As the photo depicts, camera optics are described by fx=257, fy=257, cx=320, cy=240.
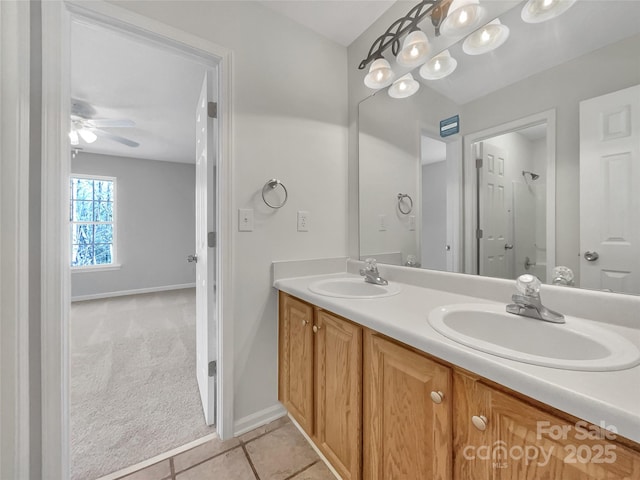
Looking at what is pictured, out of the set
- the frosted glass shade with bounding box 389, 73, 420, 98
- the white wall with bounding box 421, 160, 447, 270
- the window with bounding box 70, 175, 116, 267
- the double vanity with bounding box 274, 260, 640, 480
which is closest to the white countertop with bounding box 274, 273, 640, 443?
the double vanity with bounding box 274, 260, 640, 480

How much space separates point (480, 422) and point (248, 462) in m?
1.18

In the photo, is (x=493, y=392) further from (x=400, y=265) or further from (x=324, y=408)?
(x=400, y=265)

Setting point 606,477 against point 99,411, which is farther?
point 99,411

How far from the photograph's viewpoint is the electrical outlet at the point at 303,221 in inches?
63.8

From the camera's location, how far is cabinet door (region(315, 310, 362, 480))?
0.98 meters

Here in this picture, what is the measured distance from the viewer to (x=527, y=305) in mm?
838

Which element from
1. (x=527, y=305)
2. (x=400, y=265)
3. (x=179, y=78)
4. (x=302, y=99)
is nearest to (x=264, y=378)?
(x=400, y=265)

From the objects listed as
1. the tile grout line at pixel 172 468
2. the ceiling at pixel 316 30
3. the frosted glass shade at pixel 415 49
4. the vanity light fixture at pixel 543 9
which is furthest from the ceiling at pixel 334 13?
the tile grout line at pixel 172 468

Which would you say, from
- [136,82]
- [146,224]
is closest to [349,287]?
[136,82]

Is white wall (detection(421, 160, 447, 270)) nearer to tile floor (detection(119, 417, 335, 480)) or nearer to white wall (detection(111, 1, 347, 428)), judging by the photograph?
white wall (detection(111, 1, 347, 428))

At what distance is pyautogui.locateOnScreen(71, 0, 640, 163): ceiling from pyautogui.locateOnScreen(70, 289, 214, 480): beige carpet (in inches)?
79.2

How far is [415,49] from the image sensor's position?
4.48 ft

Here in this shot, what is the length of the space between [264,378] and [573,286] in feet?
4.99

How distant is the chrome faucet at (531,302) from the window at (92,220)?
5507 mm
